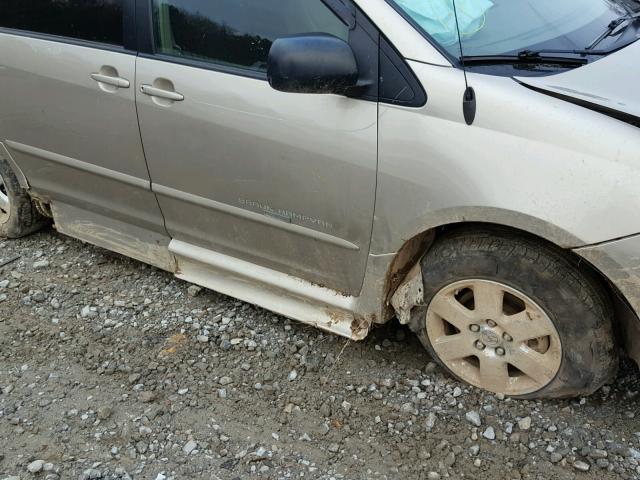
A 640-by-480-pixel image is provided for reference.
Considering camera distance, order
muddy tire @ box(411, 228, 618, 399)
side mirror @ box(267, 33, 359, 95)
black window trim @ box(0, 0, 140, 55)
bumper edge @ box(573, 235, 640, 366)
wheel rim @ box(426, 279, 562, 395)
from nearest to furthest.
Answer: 1. bumper edge @ box(573, 235, 640, 366)
2. side mirror @ box(267, 33, 359, 95)
3. muddy tire @ box(411, 228, 618, 399)
4. wheel rim @ box(426, 279, 562, 395)
5. black window trim @ box(0, 0, 140, 55)

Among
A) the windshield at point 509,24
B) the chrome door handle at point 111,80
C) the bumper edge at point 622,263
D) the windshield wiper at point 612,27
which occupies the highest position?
the windshield at point 509,24

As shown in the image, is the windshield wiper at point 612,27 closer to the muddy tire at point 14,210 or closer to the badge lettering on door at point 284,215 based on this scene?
the badge lettering on door at point 284,215

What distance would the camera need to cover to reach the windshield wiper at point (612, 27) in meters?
2.45

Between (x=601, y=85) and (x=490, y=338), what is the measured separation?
96 centimetres

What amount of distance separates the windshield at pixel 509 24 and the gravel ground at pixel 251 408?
131cm

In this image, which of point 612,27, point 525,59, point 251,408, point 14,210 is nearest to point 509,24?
point 525,59

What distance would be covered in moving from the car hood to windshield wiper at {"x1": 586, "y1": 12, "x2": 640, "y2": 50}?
0.14m

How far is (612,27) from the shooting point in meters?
2.59

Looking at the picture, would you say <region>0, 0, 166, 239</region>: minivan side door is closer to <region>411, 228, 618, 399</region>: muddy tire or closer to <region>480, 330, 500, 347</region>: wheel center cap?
<region>411, 228, 618, 399</region>: muddy tire

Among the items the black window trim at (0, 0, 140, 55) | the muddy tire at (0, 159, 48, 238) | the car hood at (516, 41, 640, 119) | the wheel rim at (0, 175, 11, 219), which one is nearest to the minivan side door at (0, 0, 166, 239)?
the black window trim at (0, 0, 140, 55)

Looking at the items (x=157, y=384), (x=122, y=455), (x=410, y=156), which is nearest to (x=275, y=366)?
(x=157, y=384)

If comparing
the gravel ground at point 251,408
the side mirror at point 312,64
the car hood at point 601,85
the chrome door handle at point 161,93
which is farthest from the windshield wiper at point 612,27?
the chrome door handle at point 161,93

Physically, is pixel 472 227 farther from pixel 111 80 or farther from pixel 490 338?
pixel 111 80

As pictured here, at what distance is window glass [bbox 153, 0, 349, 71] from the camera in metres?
2.45
